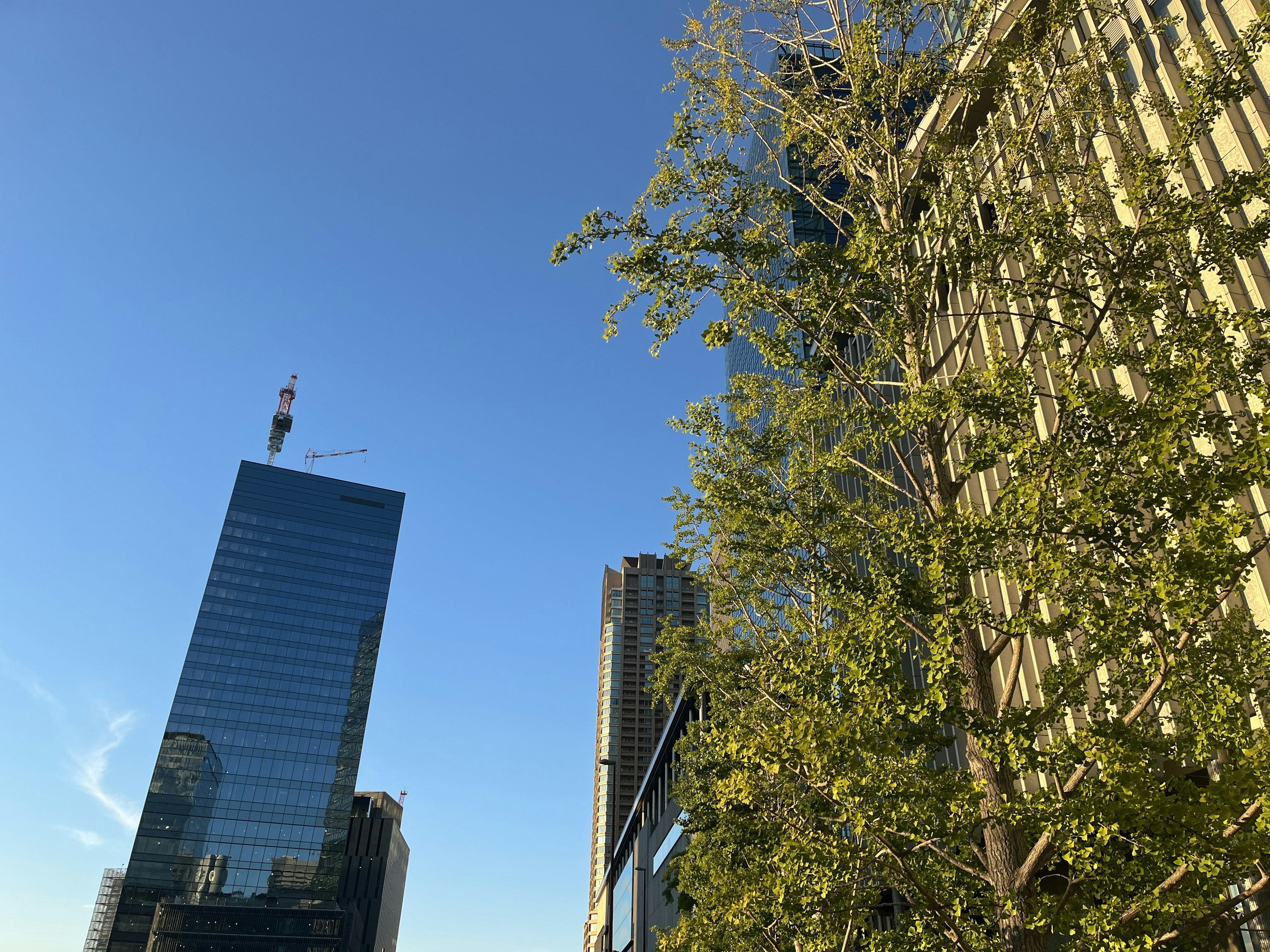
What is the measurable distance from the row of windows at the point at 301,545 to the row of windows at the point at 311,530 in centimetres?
140

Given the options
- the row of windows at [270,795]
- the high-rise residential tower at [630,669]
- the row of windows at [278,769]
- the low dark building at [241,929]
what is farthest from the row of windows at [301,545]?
the low dark building at [241,929]

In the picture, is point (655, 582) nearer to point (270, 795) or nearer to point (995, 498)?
point (270, 795)

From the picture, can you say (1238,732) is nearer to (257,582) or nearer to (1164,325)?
(1164,325)

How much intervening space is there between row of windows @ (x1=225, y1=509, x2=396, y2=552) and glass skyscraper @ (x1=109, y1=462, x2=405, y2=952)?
0.27m

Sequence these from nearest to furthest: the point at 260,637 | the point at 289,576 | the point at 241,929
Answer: the point at 241,929 < the point at 260,637 < the point at 289,576

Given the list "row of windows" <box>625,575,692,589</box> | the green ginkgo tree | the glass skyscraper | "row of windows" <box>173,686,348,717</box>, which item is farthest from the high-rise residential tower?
the green ginkgo tree

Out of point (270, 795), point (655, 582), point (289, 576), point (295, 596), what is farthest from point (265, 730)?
point (655, 582)

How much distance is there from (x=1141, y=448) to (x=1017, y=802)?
3628mm

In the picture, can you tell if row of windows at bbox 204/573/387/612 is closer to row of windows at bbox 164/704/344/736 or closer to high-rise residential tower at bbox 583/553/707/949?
row of windows at bbox 164/704/344/736

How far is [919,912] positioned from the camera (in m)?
8.76

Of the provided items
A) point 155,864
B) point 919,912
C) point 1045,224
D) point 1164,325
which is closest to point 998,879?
point 919,912

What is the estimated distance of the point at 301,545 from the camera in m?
163

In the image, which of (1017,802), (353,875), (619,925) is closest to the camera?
(1017,802)

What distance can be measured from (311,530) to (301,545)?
13.1 ft
